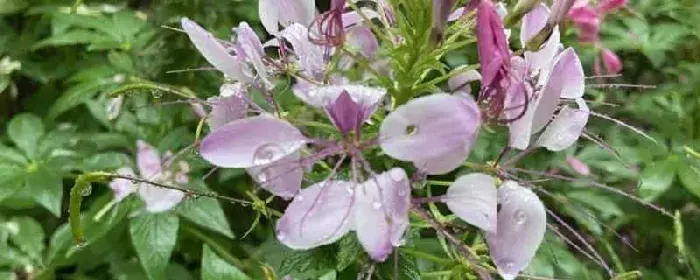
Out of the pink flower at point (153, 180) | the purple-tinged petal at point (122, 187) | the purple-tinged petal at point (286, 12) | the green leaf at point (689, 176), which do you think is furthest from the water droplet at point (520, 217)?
the green leaf at point (689, 176)

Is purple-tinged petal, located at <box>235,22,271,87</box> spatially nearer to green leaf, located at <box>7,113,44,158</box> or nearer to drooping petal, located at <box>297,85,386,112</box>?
drooping petal, located at <box>297,85,386,112</box>

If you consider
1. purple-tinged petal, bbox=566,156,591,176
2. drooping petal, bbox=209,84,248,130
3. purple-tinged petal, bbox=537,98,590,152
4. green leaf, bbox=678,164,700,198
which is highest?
drooping petal, bbox=209,84,248,130

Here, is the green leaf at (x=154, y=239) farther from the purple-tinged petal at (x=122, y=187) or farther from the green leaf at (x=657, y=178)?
the green leaf at (x=657, y=178)

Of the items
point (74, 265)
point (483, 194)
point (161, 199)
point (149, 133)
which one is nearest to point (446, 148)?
point (483, 194)

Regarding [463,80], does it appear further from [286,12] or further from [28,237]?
[28,237]

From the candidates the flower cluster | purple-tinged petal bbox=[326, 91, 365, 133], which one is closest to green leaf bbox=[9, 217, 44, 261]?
the flower cluster

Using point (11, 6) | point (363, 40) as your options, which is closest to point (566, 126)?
point (363, 40)
